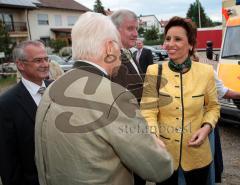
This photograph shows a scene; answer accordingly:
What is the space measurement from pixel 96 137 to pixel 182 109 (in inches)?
41.1

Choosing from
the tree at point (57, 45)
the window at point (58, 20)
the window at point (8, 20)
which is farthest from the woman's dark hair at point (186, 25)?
the window at point (58, 20)

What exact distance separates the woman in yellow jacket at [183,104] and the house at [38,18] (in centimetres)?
3366

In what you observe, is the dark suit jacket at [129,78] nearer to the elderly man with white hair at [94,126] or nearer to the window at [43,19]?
the elderly man with white hair at [94,126]

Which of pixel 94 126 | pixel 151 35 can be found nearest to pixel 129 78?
pixel 94 126

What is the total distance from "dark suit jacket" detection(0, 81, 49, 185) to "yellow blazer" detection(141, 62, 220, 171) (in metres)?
0.91

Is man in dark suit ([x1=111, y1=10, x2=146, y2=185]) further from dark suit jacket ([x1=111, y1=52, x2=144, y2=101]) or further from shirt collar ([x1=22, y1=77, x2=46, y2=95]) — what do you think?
shirt collar ([x1=22, y1=77, x2=46, y2=95])

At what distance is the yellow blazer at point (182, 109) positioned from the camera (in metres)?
2.24

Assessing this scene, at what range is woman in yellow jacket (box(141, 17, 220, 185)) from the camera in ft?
7.34

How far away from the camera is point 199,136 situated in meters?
2.19

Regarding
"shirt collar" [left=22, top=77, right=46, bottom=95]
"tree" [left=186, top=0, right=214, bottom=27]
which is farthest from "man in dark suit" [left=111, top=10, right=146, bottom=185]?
"tree" [left=186, top=0, right=214, bottom=27]

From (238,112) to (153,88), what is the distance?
305 cm

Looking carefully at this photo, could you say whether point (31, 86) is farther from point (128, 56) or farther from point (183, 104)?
point (183, 104)

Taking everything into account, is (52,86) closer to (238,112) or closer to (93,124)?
(93,124)

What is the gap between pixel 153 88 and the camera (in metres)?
2.29
